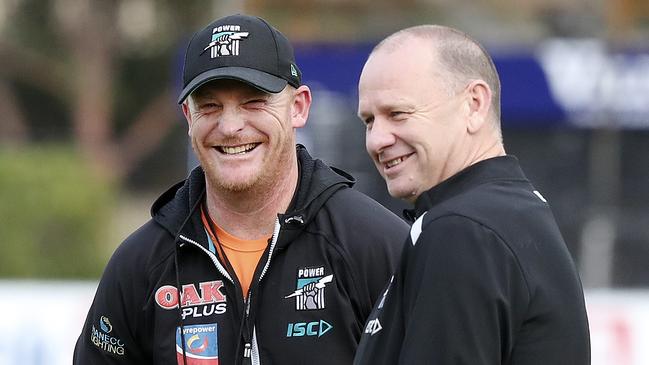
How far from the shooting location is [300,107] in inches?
140

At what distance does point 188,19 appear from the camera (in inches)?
1004

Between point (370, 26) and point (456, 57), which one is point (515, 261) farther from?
point (370, 26)

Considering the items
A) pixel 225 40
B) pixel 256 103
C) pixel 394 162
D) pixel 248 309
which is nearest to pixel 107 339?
pixel 248 309

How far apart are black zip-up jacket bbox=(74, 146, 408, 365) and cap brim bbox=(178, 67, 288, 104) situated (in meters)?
0.37

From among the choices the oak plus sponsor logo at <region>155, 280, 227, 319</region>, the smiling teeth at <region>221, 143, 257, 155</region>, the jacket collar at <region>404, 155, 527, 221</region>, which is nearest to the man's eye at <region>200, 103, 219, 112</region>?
the smiling teeth at <region>221, 143, 257, 155</region>

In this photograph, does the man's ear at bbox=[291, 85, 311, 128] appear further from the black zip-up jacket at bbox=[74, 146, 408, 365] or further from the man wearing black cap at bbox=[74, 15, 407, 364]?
the black zip-up jacket at bbox=[74, 146, 408, 365]

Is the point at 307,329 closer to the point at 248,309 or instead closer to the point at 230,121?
the point at 248,309

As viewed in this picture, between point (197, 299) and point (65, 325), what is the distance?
470 centimetres

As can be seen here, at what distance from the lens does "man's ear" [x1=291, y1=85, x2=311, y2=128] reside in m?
3.51

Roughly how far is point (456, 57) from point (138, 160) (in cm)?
2160

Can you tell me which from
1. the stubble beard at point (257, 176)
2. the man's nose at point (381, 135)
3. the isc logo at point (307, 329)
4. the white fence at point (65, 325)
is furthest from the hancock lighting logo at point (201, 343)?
the white fence at point (65, 325)

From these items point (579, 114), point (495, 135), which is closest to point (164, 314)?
point (495, 135)

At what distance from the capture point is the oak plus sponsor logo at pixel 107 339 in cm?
351

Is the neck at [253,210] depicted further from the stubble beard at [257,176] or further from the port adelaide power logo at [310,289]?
the port adelaide power logo at [310,289]
